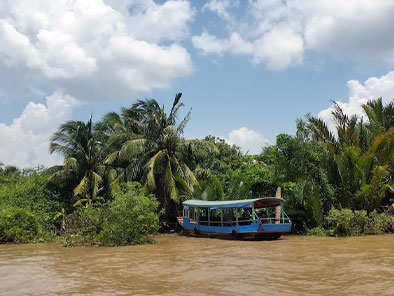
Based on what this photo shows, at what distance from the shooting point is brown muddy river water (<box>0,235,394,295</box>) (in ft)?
25.5

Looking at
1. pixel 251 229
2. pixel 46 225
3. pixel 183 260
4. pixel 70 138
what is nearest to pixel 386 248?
pixel 251 229

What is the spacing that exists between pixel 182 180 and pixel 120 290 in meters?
13.7

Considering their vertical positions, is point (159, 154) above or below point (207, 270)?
above

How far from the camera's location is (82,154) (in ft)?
77.8

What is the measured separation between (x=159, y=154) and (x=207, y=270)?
12.4 m

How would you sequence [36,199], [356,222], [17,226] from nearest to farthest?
[356,222]
[17,226]
[36,199]

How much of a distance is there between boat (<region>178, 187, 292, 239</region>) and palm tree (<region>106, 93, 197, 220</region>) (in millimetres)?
1853

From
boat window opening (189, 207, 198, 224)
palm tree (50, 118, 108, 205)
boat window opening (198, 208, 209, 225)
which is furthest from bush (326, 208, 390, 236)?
palm tree (50, 118, 108, 205)

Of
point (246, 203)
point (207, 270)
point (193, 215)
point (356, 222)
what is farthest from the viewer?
point (193, 215)

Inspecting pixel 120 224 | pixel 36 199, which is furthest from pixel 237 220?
pixel 36 199

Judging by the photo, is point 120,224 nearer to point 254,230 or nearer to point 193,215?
point 254,230

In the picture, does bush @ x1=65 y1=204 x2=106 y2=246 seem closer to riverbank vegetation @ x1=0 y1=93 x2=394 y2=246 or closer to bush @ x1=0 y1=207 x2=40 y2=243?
riverbank vegetation @ x1=0 y1=93 x2=394 y2=246

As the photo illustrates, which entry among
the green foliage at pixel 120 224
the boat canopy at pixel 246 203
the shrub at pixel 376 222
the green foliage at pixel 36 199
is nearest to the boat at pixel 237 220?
the boat canopy at pixel 246 203

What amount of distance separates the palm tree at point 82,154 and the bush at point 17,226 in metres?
4.16
